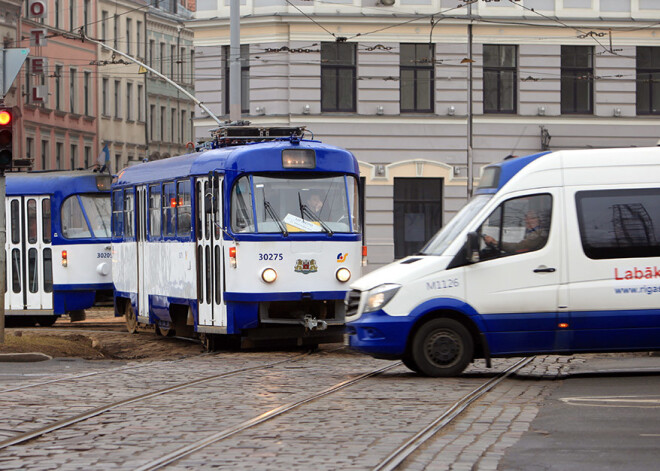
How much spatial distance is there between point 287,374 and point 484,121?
83.4ft

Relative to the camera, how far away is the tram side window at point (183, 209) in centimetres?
2098

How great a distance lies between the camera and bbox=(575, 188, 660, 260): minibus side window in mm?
15305

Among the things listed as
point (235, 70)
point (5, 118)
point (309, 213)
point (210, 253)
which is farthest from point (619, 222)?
point (235, 70)

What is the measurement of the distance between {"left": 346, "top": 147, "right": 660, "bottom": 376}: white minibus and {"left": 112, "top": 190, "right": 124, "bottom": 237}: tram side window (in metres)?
10.6

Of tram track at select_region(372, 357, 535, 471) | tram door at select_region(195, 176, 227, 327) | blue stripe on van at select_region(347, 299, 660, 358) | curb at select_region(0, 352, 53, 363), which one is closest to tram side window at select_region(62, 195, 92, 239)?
Answer: tram door at select_region(195, 176, 227, 327)

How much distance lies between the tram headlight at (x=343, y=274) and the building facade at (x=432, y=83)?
20.3 m

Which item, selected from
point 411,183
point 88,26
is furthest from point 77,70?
point 411,183

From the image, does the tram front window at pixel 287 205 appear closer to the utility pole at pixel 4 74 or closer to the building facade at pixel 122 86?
the utility pole at pixel 4 74

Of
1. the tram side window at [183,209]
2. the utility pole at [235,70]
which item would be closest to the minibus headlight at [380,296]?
the tram side window at [183,209]

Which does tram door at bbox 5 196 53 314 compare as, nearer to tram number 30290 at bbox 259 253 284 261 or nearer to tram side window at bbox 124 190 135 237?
tram side window at bbox 124 190 135 237

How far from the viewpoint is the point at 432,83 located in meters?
40.7

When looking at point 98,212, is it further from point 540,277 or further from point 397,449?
point 397,449

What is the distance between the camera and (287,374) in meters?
16.3

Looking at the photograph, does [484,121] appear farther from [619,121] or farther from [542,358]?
[542,358]
